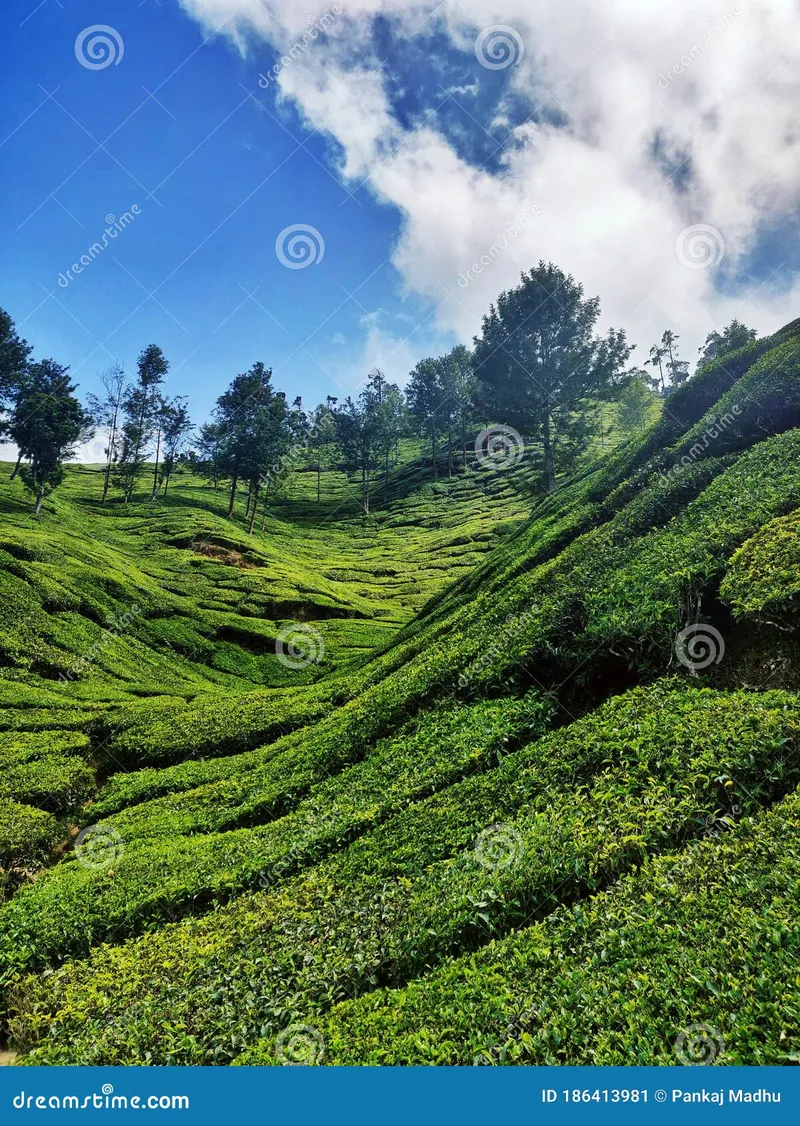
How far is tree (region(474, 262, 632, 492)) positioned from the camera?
4428 centimetres

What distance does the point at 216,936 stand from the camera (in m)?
A: 9.27

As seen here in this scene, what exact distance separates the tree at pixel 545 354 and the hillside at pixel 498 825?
21976 mm

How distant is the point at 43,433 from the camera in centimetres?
6419

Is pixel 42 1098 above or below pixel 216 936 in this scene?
below

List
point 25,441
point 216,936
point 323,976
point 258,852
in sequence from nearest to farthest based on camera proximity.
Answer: point 323,976
point 216,936
point 258,852
point 25,441

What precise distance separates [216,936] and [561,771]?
6185 millimetres

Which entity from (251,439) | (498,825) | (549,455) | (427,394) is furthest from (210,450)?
(498,825)

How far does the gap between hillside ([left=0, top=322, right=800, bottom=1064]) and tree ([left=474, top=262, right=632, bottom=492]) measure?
2198 centimetres

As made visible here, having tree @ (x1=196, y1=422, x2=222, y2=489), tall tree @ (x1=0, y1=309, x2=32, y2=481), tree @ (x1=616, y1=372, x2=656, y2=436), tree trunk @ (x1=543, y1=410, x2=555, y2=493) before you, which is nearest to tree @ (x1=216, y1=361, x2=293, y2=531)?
tree @ (x1=196, y1=422, x2=222, y2=489)

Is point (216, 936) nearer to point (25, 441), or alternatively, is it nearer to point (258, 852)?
point (258, 852)

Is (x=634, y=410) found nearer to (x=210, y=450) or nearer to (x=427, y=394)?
(x=427, y=394)

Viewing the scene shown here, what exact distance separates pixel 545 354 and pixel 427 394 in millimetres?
76216

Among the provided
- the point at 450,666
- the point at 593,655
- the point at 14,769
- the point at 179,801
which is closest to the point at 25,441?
the point at 14,769

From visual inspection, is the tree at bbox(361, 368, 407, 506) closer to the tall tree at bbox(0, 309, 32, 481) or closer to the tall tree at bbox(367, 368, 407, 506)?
the tall tree at bbox(367, 368, 407, 506)
